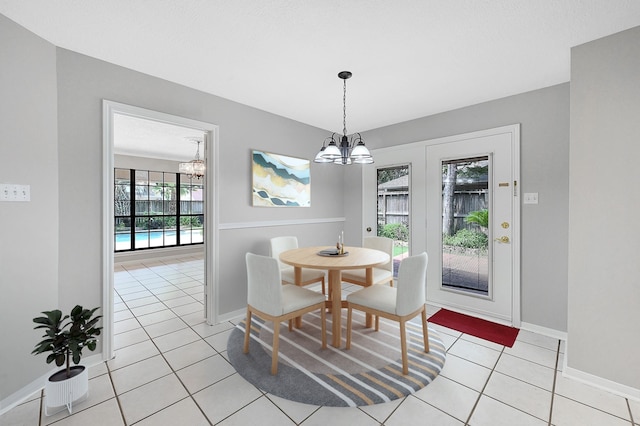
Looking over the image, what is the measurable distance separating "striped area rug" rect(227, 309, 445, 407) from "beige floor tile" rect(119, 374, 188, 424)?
435mm

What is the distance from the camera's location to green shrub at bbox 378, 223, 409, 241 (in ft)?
12.4

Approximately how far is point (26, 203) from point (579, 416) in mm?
3830

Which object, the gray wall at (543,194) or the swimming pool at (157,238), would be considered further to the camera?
the swimming pool at (157,238)

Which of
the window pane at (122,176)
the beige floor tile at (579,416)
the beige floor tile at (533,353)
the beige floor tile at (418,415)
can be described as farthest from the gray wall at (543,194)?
the window pane at (122,176)

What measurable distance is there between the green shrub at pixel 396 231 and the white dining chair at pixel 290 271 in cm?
131

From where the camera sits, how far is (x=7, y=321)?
68.2 inches

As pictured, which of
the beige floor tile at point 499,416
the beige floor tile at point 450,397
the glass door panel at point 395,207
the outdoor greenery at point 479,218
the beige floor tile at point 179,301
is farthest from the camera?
the glass door panel at point 395,207

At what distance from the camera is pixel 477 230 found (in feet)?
10.3

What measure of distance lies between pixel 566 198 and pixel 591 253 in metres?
0.83

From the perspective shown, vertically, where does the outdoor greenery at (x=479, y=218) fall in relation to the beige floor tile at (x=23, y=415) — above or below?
above

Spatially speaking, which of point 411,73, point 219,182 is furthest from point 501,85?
point 219,182

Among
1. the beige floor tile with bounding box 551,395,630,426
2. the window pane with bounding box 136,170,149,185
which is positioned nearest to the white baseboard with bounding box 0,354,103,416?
the beige floor tile with bounding box 551,395,630,426

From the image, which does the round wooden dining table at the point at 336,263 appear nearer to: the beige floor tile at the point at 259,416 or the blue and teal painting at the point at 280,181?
the beige floor tile at the point at 259,416

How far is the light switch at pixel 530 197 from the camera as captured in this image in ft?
8.95
